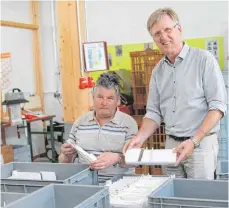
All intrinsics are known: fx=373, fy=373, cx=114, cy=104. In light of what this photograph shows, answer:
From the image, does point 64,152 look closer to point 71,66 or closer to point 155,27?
point 155,27

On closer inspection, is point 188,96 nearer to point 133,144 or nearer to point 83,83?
point 133,144

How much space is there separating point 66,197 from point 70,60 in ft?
8.05

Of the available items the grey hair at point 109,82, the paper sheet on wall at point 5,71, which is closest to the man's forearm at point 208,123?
the grey hair at point 109,82

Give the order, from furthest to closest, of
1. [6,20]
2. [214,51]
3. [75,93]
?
1. [6,20]
2. [214,51]
3. [75,93]

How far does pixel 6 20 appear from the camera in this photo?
19.2ft

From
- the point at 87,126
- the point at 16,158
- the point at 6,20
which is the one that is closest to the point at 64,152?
the point at 87,126

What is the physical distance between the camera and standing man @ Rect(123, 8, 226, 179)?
6.19 ft

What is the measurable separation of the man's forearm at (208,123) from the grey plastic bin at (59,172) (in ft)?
1.78

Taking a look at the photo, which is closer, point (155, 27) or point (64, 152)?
point (155, 27)

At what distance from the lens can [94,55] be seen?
12.5 feet

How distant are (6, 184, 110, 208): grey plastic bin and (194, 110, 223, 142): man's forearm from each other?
593 mm

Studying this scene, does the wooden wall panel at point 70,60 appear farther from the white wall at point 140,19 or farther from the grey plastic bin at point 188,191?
the grey plastic bin at point 188,191

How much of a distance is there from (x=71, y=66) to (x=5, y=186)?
7.33 feet

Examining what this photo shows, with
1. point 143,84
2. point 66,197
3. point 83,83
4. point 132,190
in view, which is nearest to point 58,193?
point 66,197
